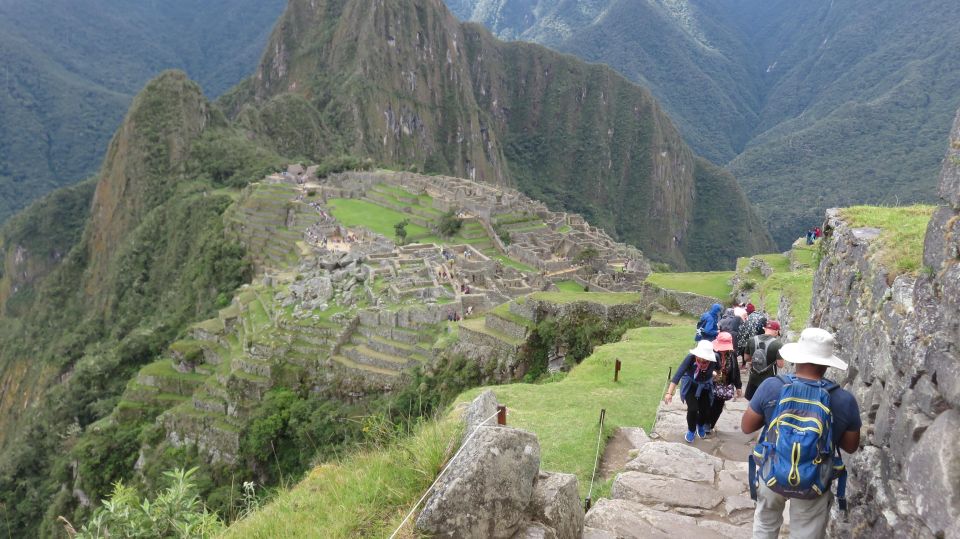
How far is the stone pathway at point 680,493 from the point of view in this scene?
4988 mm

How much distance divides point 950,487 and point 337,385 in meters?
18.5

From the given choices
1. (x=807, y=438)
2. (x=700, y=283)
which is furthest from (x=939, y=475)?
(x=700, y=283)

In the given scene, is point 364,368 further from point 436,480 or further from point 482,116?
point 482,116

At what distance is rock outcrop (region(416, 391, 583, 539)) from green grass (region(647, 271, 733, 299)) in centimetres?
1342

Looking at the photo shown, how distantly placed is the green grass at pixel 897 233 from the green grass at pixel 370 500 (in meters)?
3.29

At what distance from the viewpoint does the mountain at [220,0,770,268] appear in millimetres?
127562

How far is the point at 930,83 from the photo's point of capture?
149 m

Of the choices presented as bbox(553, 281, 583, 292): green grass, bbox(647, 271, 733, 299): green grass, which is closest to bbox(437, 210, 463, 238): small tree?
bbox(553, 281, 583, 292): green grass

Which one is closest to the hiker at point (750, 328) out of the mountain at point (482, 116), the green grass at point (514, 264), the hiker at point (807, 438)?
the hiker at point (807, 438)

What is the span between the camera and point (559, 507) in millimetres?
4480

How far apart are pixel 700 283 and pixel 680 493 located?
1370cm

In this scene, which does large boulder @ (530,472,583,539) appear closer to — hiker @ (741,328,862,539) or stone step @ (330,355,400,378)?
hiker @ (741,328,862,539)

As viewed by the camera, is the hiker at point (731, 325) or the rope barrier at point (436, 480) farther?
the hiker at point (731, 325)

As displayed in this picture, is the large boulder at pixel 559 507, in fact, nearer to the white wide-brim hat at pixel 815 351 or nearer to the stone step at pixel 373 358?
the white wide-brim hat at pixel 815 351
